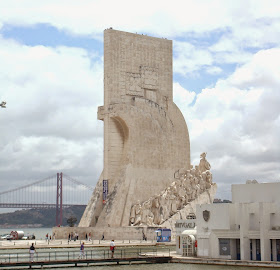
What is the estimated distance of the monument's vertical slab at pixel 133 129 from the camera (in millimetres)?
36094

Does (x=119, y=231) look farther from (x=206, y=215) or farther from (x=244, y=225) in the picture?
(x=244, y=225)

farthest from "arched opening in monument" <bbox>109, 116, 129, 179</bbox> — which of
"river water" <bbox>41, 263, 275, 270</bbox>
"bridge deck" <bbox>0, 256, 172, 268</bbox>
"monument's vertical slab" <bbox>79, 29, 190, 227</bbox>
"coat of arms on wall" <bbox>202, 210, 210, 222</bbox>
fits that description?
"river water" <bbox>41, 263, 275, 270</bbox>

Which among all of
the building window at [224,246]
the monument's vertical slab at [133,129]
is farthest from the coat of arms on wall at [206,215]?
the monument's vertical slab at [133,129]

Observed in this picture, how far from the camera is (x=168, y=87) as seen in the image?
131 ft

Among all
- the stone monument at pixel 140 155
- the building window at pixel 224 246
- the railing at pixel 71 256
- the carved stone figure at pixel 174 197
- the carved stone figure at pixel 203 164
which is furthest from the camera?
the carved stone figure at pixel 203 164

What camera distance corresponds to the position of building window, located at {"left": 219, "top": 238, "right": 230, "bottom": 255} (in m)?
19.2

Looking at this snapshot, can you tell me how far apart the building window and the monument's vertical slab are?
16.2 metres

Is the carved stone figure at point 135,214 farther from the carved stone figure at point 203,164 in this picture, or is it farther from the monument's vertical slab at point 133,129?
the carved stone figure at point 203,164

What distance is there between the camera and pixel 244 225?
736 inches

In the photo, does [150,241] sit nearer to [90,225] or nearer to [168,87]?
→ [90,225]

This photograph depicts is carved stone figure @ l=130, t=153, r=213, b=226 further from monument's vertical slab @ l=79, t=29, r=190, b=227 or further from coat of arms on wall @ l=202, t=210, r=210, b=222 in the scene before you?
coat of arms on wall @ l=202, t=210, r=210, b=222

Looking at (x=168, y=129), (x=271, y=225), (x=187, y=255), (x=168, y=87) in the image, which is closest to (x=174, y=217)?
(x=168, y=129)

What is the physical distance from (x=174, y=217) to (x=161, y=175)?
318 centimetres

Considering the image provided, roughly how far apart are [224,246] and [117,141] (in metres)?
18.3
